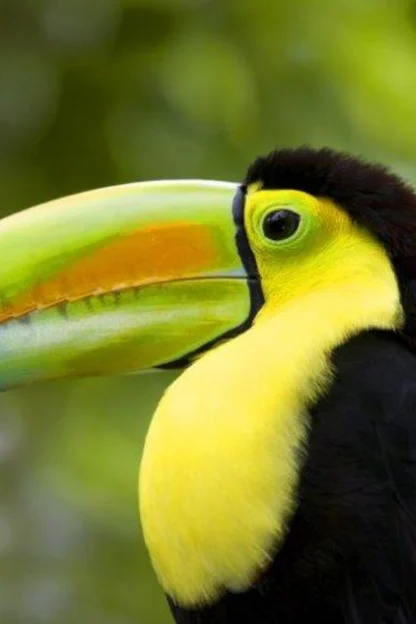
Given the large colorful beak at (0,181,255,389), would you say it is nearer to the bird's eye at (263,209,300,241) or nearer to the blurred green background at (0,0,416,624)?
the bird's eye at (263,209,300,241)

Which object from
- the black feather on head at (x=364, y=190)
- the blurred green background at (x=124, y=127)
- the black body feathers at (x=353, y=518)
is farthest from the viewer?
the blurred green background at (x=124, y=127)

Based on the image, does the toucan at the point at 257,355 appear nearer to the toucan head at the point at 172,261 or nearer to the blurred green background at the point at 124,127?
the toucan head at the point at 172,261

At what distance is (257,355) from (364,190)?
32 centimetres

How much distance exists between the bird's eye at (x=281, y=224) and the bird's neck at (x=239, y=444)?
125 millimetres

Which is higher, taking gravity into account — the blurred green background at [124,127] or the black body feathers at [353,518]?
the blurred green background at [124,127]

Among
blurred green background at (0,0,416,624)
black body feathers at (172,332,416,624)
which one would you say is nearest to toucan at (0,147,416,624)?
black body feathers at (172,332,416,624)

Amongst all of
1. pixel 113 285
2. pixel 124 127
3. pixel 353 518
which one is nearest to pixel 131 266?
pixel 113 285

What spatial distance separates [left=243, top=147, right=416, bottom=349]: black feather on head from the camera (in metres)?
2.38

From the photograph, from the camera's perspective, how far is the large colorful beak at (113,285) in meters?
2.40

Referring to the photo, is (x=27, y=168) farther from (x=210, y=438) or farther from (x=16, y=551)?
(x=210, y=438)

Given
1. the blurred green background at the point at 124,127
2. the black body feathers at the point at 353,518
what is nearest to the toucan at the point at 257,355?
the black body feathers at the point at 353,518

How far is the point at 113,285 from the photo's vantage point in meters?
2.43

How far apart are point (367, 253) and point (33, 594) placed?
1544 mm

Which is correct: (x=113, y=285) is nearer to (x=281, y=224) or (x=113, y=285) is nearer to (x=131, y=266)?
(x=131, y=266)
